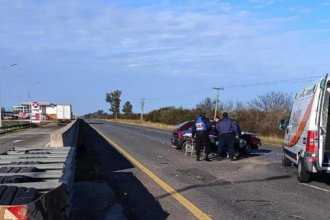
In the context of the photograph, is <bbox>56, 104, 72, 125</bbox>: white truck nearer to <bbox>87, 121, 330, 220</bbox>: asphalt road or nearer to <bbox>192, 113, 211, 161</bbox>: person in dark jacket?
<bbox>192, 113, 211, 161</bbox>: person in dark jacket

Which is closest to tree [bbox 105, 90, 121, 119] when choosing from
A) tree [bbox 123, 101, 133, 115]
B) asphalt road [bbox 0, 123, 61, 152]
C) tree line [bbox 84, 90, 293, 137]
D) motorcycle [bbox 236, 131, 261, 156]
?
tree [bbox 123, 101, 133, 115]

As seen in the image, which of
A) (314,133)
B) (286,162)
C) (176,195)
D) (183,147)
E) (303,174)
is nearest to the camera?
(176,195)

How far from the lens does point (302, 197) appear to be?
37.4 ft

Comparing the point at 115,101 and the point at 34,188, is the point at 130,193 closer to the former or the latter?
the point at 34,188

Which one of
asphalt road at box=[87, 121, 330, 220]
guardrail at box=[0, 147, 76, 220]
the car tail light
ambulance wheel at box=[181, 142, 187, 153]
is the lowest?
asphalt road at box=[87, 121, 330, 220]

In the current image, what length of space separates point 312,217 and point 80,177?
286 inches

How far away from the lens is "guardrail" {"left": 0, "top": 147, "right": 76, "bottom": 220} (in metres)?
5.18

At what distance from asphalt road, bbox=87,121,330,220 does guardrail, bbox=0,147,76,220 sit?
198cm

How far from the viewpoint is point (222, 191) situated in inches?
475

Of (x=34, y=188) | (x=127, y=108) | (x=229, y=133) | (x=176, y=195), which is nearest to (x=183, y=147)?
(x=229, y=133)

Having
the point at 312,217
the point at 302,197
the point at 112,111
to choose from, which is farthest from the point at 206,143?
the point at 112,111

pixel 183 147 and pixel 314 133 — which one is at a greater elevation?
pixel 314 133

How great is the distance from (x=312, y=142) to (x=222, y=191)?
2.58m

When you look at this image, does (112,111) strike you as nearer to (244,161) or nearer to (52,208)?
(244,161)
